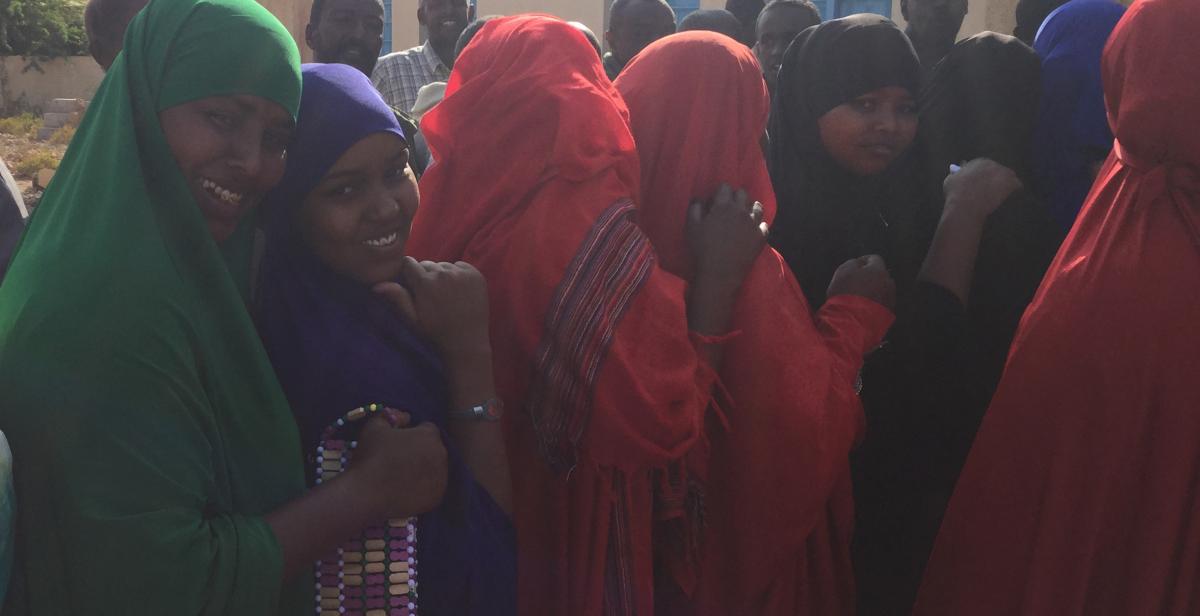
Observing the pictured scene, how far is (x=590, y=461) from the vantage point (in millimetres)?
1979

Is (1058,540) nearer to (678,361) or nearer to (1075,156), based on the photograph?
(678,361)

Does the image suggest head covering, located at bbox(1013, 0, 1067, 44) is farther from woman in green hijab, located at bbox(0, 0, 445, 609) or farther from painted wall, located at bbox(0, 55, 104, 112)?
painted wall, located at bbox(0, 55, 104, 112)

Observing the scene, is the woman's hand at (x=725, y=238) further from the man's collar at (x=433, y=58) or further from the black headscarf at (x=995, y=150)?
the man's collar at (x=433, y=58)

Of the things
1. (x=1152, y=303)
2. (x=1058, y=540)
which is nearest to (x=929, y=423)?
(x=1058, y=540)

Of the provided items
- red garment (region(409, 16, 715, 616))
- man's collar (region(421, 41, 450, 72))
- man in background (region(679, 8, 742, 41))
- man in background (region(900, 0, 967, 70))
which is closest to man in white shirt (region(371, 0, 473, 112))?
man's collar (region(421, 41, 450, 72))

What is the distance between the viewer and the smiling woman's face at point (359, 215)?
1766 mm

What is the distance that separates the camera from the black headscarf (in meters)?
2.51

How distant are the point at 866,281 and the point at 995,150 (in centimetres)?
59

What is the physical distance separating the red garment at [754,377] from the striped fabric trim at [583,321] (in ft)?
0.93

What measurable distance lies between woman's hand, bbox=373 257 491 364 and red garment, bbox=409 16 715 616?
0.15 metres

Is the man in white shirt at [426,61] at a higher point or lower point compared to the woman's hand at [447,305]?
lower

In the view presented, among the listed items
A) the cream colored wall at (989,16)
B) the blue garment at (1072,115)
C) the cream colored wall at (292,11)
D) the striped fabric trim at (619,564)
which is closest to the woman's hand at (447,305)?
the striped fabric trim at (619,564)

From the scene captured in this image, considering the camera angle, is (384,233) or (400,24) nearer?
(384,233)

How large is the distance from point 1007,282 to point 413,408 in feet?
4.87
